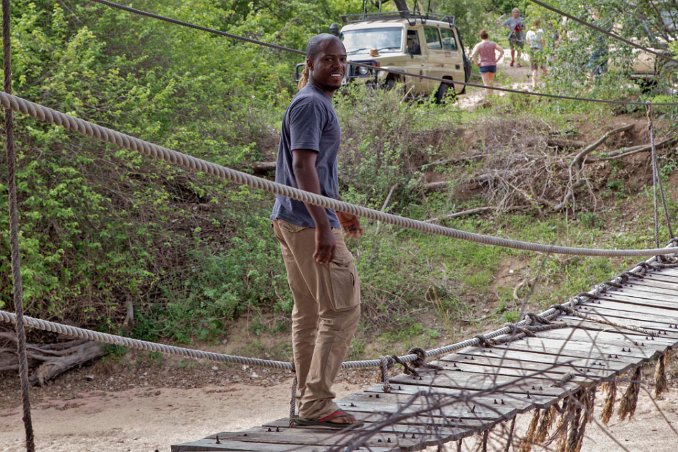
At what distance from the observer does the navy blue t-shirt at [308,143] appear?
283 cm

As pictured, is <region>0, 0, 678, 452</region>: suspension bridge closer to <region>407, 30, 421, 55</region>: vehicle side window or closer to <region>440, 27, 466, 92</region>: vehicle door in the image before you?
<region>407, 30, 421, 55</region>: vehicle side window

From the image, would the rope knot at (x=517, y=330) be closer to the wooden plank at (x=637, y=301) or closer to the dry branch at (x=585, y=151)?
the wooden plank at (x=637, y=301)

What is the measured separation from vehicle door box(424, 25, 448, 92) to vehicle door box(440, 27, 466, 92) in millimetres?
84

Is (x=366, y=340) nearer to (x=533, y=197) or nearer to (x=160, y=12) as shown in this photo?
(x=533, y=197)

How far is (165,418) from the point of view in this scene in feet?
21.5

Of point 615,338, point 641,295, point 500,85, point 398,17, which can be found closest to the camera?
point 615,338

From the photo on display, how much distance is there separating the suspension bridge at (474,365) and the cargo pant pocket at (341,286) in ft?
0.56

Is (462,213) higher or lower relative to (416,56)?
lower

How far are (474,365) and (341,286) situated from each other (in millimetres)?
1188

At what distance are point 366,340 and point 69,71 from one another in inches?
125

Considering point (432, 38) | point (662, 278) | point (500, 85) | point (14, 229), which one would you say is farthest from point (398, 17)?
point (14, 229)

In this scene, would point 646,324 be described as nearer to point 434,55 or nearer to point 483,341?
point 483,341

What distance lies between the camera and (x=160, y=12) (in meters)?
9.06

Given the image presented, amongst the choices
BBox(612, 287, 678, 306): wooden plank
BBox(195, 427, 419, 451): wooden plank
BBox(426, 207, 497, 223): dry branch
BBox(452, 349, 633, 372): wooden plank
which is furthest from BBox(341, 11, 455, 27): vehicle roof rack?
BBox(195, 427, 419, 451): wooden plank
